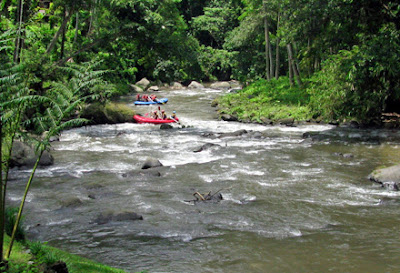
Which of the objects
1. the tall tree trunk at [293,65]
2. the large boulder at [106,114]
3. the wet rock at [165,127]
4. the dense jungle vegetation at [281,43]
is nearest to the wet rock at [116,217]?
the dense jungle vegetation at [281,43]

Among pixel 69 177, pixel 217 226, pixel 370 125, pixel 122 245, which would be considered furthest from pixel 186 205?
pixel 370 125

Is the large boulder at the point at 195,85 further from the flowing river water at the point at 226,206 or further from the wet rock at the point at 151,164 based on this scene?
the wet rock at the point at 151,164

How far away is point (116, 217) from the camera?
8555 mm

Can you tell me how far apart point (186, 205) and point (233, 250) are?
2.47 m

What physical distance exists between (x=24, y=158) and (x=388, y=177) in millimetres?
10430

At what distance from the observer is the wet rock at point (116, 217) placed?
8.44 meters

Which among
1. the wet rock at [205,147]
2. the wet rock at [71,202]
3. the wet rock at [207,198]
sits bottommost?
the wet rock at [207,198]

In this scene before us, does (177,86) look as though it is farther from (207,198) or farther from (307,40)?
(207,198)

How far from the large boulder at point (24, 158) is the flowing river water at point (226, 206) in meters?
0.35

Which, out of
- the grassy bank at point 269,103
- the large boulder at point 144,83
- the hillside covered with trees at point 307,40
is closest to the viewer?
the hillside covered with trees at point 307,40

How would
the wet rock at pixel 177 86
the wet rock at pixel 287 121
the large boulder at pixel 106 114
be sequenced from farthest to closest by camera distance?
the wet rock at pixel 177 86
the large boulder at pixel 106 114
the wet rock at pixel 287 121

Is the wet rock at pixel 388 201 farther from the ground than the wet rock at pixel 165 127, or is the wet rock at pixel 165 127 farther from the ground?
the wet rock at pixel 165 127

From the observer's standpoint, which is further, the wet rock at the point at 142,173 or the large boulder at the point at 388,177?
the wet rock at the point at 142,173

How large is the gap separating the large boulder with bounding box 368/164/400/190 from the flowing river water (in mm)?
250
